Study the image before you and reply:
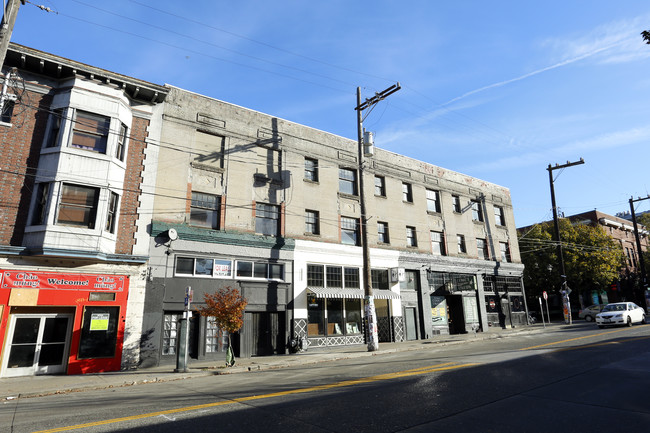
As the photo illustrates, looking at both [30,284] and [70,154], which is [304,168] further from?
[30,284]

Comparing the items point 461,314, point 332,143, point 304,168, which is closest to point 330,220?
point 304,168

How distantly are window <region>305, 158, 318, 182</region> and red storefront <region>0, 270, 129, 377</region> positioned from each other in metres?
11.7

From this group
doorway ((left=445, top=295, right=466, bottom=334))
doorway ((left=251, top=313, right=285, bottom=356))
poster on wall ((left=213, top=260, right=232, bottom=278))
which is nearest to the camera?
poster on wall ((left=213, top=260, right=232, bottom=278))

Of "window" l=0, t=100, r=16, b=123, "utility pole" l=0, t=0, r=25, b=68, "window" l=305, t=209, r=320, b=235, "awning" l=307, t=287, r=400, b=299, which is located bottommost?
"awning" l=307, t=287, r=400, b=299

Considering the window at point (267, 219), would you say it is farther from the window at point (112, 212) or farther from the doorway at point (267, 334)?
the window at point (112, 212)

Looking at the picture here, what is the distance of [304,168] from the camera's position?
22.9 metres

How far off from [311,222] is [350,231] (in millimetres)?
2921

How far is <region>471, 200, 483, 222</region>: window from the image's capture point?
106 feet

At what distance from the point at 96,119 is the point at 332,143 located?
13.3 m

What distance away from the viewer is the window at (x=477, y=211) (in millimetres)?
32188

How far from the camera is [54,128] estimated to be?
52.4ft

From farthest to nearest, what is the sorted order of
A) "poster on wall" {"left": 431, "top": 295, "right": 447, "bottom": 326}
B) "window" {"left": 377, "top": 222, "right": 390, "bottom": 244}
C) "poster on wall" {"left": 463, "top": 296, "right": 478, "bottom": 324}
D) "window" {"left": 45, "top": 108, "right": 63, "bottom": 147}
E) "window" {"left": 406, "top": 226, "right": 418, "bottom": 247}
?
1. "poster on wall" {"left": 463, "top": 296, "right": 478, "bottom": 324}
2. "window" {"left": 406, "top": 226, "right": 418, "bottom": 247}
3. "poster on wall" {"left": 431, "top": 295, "right": 447, "bottom": 326}
4. "window" {"left": 377, "top": 222, "right": 390, "bottom": 244}
5. "window" {"left": 45, "top": 108, "right": 63, "bottom": 147}

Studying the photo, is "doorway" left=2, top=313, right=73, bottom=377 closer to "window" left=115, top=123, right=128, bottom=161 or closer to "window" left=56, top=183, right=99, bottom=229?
"window" left=56, top=183, right=99, bottom=229

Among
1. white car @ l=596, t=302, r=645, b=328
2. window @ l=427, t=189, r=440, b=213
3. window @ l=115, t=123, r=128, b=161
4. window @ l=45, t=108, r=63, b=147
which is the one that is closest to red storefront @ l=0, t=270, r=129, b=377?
window @ l=115, t=123, r=128, b=161
